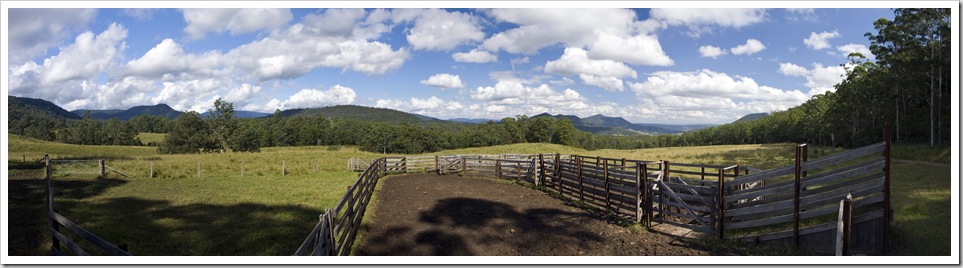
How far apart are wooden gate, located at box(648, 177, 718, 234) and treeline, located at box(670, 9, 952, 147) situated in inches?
115

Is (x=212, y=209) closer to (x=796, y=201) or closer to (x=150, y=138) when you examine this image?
(x=796, y=201)

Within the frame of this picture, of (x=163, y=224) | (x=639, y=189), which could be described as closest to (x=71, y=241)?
(x=163, y=224)

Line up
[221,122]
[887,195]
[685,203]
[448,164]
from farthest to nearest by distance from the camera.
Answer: [221,122] → [448,164] → [685,203] → [887,195]

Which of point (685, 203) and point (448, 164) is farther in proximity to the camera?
point (448, 164)

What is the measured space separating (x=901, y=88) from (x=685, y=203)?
32349 millimetres

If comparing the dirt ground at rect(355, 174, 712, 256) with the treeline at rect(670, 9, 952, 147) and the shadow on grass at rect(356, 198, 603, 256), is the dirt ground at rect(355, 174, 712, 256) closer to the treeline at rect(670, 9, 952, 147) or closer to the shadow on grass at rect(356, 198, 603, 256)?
the shadow on grass at rect(356, 198, 603, 256)

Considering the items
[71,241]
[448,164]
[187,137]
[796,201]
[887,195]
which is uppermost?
[187,137]

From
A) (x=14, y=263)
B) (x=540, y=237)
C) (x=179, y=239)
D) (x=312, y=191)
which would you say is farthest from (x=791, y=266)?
(x=312, y=191)

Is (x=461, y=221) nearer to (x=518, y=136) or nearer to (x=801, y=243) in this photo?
(x=801, y=243)

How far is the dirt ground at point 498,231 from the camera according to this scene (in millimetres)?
8383

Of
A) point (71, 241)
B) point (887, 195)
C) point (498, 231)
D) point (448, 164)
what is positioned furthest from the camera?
point (448, 164)

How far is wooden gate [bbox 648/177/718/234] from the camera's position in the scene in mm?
8781

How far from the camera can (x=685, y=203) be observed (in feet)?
31.6

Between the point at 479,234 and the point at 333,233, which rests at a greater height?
the point at 333,233
